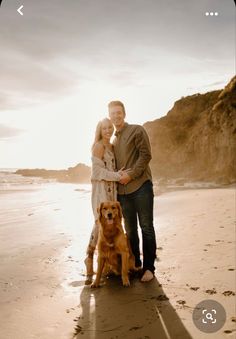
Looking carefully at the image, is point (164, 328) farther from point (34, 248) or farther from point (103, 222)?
point (34, 248)

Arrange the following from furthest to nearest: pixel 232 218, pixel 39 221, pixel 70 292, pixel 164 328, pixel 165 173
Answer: pixel 165 173 → pixel 39 221 → pixel 232 218 → pixel 70 292 → pixel 164 328

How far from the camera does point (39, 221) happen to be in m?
9.88

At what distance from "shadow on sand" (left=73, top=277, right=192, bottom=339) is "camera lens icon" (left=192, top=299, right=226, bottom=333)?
164 millimetres

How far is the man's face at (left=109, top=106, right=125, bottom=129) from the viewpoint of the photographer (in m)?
4.75

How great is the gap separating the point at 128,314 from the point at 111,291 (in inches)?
32.4

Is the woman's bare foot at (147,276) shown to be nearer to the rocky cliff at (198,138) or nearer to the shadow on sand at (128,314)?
the shadow on sand at (128,314)

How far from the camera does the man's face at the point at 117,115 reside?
475 centimetres

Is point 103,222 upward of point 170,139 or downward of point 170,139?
downward

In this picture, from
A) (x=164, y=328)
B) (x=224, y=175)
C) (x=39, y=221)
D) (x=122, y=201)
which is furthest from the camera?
(x=224, y=175)

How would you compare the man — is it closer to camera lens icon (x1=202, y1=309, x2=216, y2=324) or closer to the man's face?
the man's face

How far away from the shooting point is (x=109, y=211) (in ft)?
14.4

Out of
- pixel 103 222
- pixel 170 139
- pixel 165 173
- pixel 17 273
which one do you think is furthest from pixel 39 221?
pixel 170 139

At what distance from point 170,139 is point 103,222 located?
99.0ft

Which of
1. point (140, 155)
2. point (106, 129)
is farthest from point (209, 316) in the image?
point (106, 129)
